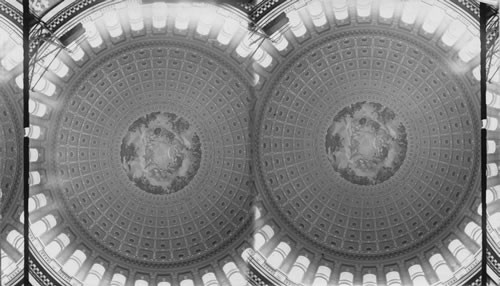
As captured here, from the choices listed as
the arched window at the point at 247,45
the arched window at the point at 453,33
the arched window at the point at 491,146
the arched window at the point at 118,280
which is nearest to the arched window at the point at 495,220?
the arched window at the point at 491,146

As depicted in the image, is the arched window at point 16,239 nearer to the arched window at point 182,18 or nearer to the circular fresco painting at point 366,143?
the arched window at point 182,18

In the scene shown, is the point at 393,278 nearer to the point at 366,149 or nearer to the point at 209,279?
the point at 366,149

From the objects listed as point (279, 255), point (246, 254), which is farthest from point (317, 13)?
point (246, 254)

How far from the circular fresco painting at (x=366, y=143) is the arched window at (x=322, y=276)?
4.16m

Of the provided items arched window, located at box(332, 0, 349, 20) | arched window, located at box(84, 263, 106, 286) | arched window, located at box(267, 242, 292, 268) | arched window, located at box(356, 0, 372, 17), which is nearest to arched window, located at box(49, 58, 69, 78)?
arched window, located at box(84, 263, 106, 286)

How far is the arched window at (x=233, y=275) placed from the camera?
2677 centimetres

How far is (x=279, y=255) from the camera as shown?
27.3 meters

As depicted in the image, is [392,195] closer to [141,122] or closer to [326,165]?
[326,165]

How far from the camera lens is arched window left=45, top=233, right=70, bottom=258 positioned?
26.8m

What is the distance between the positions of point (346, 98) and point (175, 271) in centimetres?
1082

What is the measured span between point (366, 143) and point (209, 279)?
30.1 feet

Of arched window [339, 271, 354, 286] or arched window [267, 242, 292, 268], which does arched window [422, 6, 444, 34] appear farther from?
arched window [267, 242, 292, 268]

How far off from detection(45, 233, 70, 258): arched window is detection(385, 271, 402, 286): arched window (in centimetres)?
1397

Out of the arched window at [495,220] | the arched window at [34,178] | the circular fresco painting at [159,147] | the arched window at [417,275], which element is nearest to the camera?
the arched window at [495,220]
